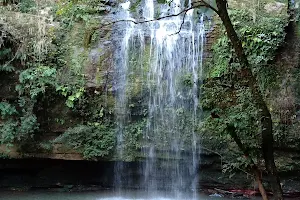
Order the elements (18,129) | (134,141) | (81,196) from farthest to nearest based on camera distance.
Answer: (134,141), (81,196), (18,129)

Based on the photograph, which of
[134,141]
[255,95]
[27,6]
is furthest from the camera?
[27,6]

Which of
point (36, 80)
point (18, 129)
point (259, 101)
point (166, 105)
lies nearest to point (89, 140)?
point (18, 129)

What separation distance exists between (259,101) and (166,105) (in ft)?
14.2

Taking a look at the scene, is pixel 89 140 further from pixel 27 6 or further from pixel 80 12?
pixel 27 6

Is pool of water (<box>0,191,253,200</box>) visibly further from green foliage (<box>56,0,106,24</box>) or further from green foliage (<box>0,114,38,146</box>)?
green foliage (<box>56,0,106,24</box>)

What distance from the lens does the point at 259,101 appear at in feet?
8.94

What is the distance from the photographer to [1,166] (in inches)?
289

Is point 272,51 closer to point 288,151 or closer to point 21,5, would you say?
point 288,151

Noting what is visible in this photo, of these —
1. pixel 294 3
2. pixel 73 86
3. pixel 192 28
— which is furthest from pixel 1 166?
pixel 294 3

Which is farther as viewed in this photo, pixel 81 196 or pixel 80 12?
pixel 80 12

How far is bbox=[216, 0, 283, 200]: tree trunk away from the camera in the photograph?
8.52 ft

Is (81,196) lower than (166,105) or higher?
lower

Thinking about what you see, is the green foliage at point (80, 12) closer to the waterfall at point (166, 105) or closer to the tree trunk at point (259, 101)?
the waterfall at point (166, 105)

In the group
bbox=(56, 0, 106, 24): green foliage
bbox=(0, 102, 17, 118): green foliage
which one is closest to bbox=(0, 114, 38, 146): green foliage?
bbox=(0, 102, 17, 118): green foliage
